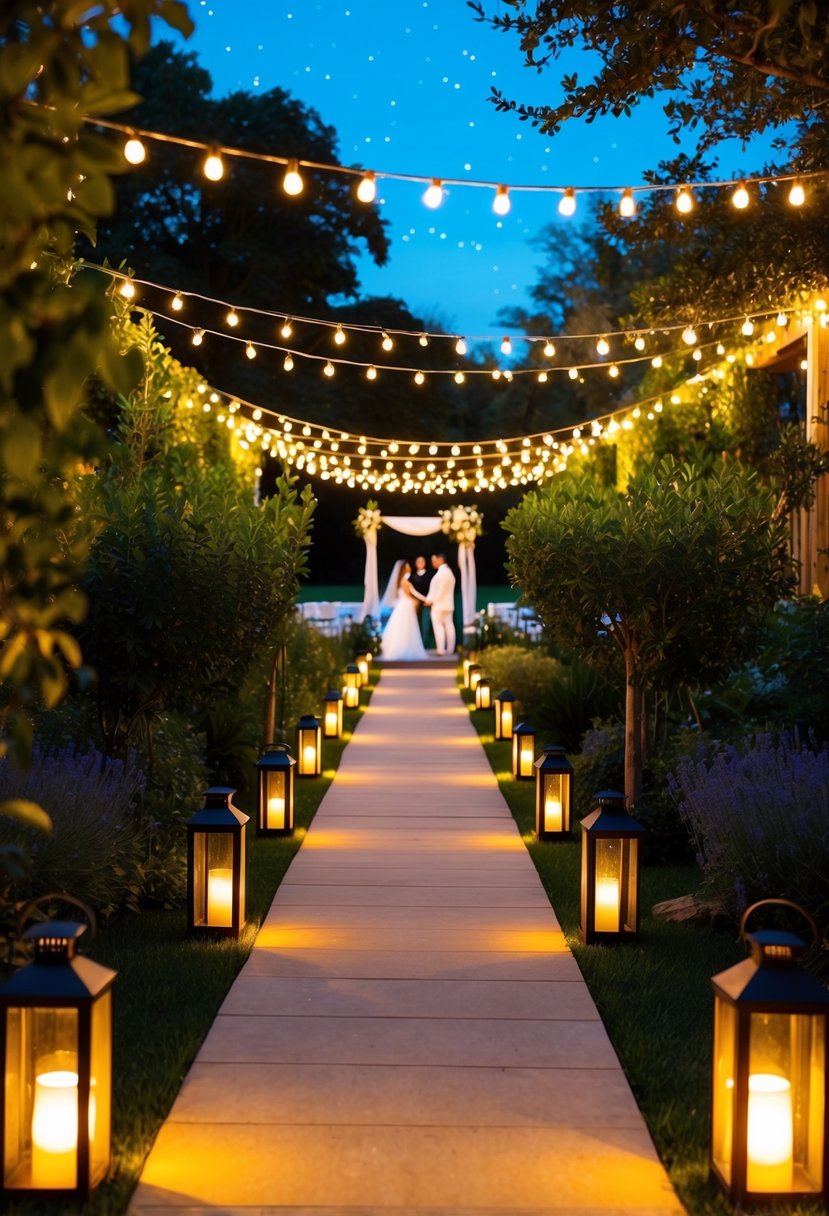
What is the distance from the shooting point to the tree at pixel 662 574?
314 inches

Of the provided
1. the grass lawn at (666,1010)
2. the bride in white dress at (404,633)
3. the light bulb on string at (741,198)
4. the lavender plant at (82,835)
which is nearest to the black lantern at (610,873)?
the grass lawn at (666,1010)

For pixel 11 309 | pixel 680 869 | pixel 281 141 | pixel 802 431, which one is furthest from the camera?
pixel 281 141

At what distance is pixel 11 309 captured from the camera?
1.83 m

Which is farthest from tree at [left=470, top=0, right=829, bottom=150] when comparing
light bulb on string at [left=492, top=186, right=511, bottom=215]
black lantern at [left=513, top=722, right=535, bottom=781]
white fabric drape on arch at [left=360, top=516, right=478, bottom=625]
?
white fabric drape on arch at [left=360, top=516, right=478, bottom=625]

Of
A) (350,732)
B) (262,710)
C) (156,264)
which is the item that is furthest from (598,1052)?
(156,264)

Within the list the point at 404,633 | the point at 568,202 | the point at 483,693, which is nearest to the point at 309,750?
the point at 568,202

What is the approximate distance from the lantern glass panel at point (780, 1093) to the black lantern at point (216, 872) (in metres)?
3.08

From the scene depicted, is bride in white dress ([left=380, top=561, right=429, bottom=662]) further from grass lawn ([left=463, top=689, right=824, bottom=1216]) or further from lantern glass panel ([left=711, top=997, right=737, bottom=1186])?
lantern glass panel ([left=711, top=997, right=737, bottom=1186])

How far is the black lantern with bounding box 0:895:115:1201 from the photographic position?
10.9ft

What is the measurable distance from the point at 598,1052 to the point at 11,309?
363cm

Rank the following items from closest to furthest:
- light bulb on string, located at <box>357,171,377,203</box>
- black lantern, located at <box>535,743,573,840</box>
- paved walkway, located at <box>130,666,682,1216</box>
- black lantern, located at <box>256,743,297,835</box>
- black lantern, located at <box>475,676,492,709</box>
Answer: paved walkway, located at <box>130,666,682,1216</box>, light bulb on string, located at <box>357,171,377,203</box>, black lantern, located at <box>535,743,573,840</box>, black lantern, located at <box>256,743,297,835</box>, black lantern, located at <box>475,676,492,709</box>

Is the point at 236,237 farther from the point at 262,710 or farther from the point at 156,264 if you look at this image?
the point at 262,710

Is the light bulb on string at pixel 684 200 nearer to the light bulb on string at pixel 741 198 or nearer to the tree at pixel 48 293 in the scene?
the light bulb on string at pixel 741 198

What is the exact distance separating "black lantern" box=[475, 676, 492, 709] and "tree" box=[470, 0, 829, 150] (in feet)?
33.2
